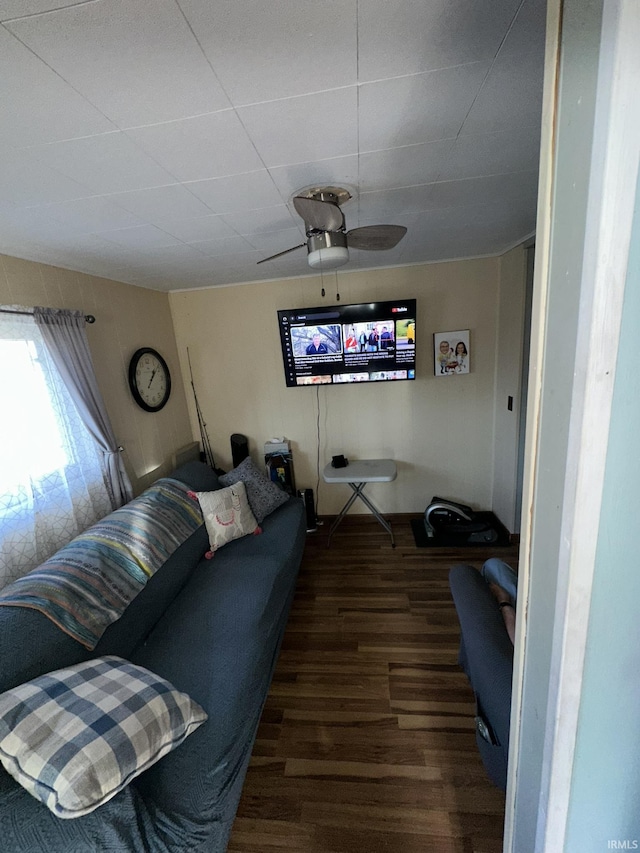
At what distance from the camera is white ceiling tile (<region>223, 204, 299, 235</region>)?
152 cm

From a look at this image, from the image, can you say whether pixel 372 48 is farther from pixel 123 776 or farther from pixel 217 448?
pixel 217 448

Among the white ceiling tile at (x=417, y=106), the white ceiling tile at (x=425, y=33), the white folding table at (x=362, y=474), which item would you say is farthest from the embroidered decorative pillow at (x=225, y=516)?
the white ceiling tile at (x=425, y=33)

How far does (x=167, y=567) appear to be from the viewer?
1840 mm

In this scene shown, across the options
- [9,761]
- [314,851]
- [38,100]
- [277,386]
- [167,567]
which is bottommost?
[314,851]

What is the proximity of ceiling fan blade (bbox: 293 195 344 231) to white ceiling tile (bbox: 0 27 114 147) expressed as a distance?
609mm

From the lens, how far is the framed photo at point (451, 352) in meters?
2.79

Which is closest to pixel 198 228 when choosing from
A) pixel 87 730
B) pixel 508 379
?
pixel 87 730

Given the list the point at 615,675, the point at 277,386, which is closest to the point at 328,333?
the point at 277,386

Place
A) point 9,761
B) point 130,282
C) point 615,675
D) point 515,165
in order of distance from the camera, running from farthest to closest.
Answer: point 130,282 → point 515,165 → point 9,761 → point 615,675

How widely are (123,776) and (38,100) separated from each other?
1759 millimetres

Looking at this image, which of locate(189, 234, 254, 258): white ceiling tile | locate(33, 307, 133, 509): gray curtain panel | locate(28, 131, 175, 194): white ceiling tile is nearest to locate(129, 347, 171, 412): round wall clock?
locate(33, 307, 133, 509): gray curtain panel

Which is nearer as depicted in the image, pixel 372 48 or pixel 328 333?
pixel 372 48

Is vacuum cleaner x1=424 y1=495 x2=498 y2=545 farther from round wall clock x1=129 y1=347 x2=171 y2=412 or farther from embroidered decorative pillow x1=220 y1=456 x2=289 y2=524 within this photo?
round wall clock x1=129 y1=347 x2=171 y2=412

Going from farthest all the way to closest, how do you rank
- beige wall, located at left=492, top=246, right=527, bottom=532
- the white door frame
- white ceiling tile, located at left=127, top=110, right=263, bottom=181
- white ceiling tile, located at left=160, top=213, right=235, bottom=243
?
beige wall, located at left=492, top=246, right=527, bottom=532
white ceiling tile, located at left=160, top=213, right=235, bottom=243
white ceiling tile, located at left=127, top=110, right=263, bottom=181
the white door frame
